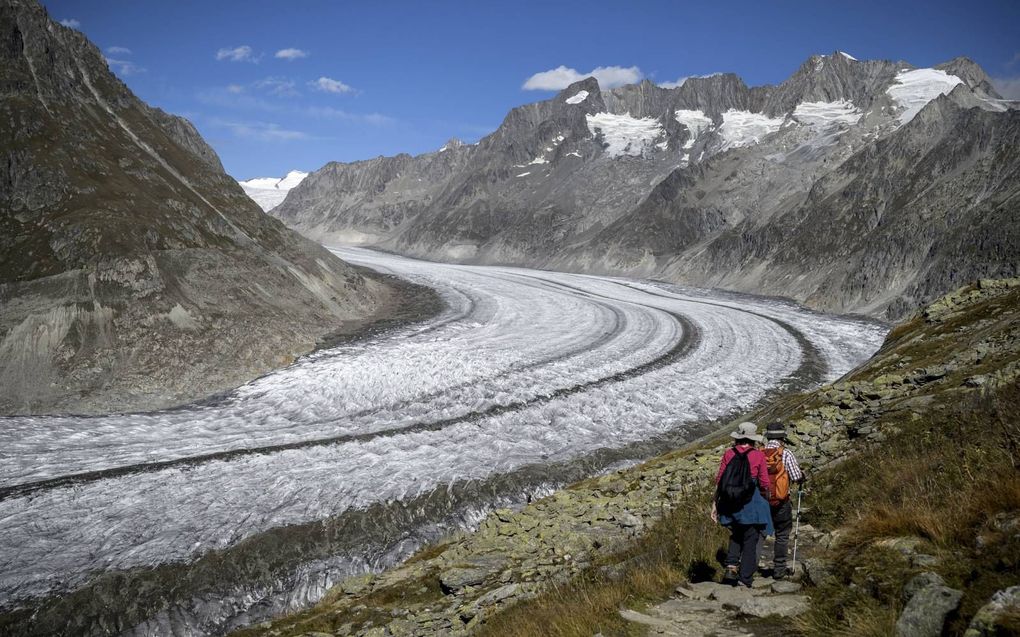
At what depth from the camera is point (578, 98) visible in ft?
508

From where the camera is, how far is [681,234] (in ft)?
307

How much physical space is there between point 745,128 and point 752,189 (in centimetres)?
3219

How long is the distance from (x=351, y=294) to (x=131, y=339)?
57.8ft

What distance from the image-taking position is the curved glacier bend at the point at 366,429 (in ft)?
47.3

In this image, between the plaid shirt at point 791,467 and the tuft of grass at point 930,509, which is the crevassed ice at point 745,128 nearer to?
the tuft of grass at point 930,509

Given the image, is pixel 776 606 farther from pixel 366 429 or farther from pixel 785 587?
pixel 366 429

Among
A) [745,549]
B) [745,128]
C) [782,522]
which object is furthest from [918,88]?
[745,549]

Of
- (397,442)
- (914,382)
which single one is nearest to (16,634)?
(397,442)

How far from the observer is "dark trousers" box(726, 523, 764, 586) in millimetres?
6734

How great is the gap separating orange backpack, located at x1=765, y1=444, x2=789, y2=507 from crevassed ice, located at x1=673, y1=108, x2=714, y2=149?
12894cm

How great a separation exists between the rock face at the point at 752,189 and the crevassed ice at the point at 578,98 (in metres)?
0.45

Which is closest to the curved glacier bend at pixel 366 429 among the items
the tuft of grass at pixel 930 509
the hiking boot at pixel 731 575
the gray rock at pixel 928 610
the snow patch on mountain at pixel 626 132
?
the tuft of grass at pixel 930 509

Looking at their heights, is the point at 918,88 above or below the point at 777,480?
above

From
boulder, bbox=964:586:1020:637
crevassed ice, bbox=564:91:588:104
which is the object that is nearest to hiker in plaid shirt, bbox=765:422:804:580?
boulder, bbox=964:586:1020:637
